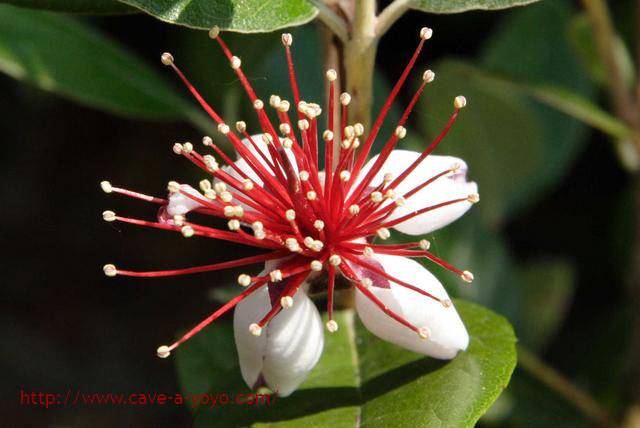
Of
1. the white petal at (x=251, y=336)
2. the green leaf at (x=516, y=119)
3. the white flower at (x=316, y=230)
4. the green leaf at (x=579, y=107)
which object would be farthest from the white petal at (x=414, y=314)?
the green leaf at (x=516, y=119)

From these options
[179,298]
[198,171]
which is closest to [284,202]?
[198,171]

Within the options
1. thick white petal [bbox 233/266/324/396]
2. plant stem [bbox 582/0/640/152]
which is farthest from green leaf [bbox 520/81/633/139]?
thick white petal [bbox 233/266/324/396]

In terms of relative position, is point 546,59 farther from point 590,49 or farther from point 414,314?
point 414,314

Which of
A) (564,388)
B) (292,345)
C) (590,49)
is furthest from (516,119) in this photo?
(292,345)

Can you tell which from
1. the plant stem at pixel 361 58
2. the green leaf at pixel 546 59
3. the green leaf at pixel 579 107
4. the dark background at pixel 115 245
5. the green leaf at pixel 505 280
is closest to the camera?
the plant stem at pixel 361 58

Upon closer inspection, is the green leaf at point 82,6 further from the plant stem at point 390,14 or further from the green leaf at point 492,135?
the green leaf at point 492,135

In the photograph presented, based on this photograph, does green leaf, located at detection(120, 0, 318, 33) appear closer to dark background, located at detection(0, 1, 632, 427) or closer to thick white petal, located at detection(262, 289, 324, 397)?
thick white petal, located at detection(262, 289, 324, 397)
